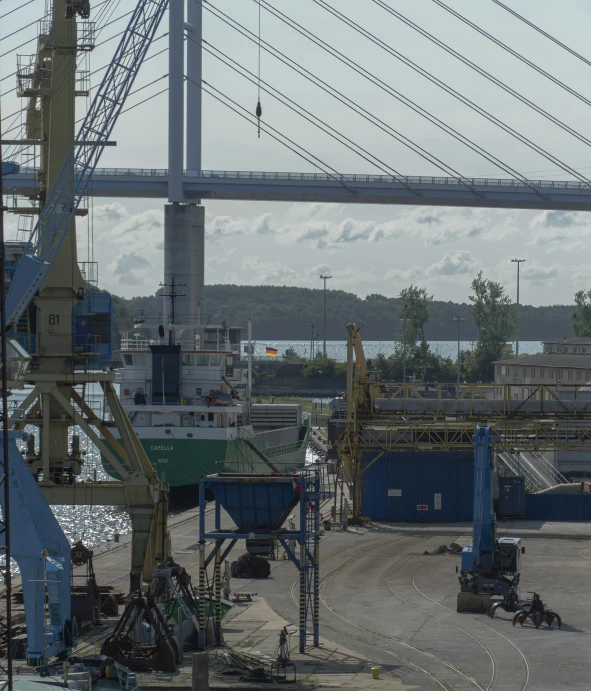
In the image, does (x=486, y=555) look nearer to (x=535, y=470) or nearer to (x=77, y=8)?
(x=77, y=8)

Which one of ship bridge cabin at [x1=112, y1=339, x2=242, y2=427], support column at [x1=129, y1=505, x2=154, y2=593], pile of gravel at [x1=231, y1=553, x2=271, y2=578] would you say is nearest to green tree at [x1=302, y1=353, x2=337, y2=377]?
ship bridge cabin at [x1=112, y1=339, x2=242, y2=427]

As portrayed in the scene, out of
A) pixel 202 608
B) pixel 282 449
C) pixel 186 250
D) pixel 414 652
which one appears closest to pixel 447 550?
pixel 414 652

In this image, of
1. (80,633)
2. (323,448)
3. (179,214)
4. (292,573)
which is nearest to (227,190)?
(179,214)

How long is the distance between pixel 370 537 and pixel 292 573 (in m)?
9.24

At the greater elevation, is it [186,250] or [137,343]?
[186,250]

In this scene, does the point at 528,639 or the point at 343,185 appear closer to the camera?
the point at 528,639

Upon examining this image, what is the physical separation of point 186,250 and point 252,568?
6480cm

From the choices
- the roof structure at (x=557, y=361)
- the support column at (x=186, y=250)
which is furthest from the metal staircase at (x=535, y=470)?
the support column at (x=186, y=250)

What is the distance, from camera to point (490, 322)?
143m

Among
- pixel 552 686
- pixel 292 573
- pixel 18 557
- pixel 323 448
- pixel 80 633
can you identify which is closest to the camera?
pixel 552 686

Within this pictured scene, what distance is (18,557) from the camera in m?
24.2

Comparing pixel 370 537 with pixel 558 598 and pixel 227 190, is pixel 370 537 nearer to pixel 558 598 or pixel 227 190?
pixel 558 598

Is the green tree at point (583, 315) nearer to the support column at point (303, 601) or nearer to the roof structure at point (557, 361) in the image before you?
the roof structure at point (557, 361)

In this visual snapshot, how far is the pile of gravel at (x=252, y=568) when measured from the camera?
3497 centimetres
